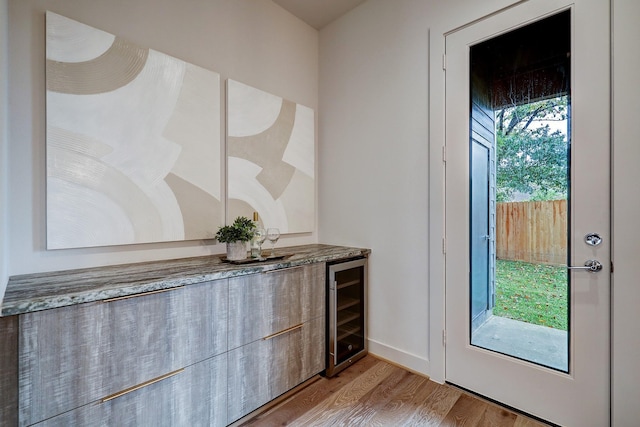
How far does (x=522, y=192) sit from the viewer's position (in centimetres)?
175

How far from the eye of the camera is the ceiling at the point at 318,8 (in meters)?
2.49

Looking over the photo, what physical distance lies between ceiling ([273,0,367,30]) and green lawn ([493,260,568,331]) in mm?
2415

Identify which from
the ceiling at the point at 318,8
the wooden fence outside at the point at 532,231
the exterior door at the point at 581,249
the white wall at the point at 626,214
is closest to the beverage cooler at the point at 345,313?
the exterior door at the point at 581,249

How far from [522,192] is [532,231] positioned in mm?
238

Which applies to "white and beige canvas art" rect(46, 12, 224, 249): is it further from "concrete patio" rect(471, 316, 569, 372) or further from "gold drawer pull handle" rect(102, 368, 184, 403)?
Answer: "concrete patio" rect(471, 316, 569, 372)

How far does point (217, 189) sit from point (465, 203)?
171 cm

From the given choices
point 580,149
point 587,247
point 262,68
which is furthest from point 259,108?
point 587,247

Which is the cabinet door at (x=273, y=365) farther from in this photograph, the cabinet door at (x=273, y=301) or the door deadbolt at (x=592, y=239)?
the door deadbolt at (x=592, y=239)

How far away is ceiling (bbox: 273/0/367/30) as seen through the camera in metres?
2.49

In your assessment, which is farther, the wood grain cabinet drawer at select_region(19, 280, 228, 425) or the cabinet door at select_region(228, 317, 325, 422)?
the cabinet door at select_region(228, 317, 325, 422)

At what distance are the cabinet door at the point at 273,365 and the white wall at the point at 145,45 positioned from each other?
0.77 m

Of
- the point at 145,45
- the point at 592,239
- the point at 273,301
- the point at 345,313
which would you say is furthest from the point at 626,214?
the point at 145,45

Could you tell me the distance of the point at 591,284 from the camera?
1513mm

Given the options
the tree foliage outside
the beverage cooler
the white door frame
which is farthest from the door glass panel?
the beverage cooler
